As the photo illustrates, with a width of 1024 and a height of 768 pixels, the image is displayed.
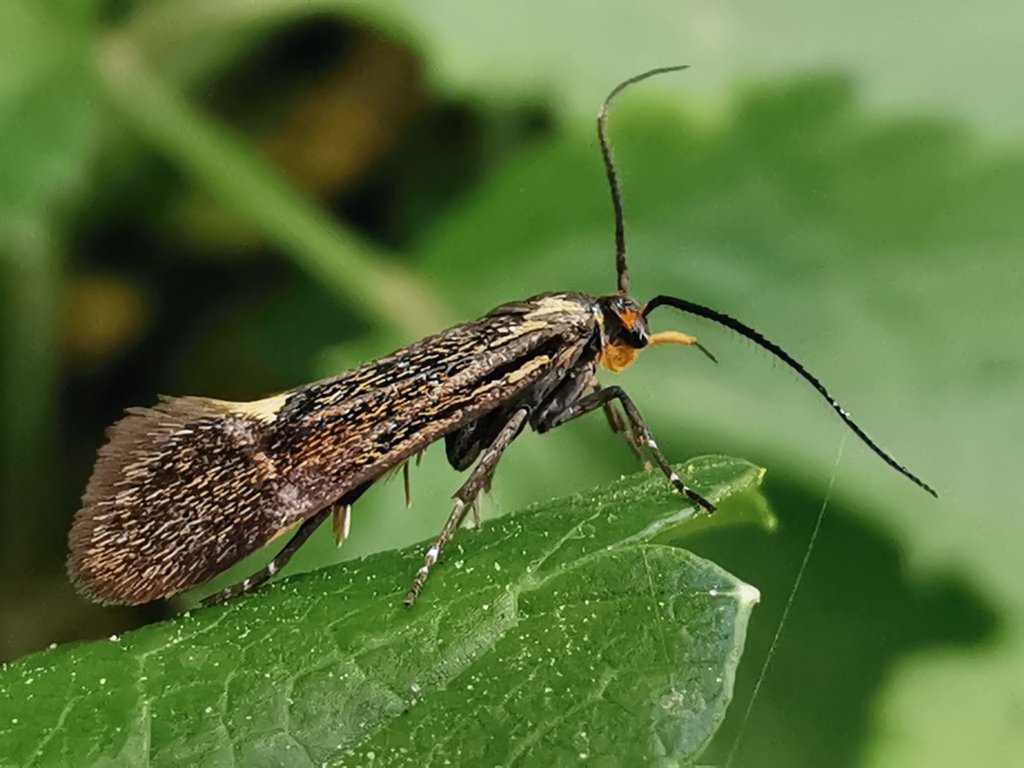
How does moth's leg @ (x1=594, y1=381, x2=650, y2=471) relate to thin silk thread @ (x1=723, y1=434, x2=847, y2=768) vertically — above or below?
above

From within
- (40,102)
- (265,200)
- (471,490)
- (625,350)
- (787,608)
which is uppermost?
(40,102)

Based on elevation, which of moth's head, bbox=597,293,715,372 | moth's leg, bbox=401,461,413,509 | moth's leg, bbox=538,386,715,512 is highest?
moth's head, bbox=597,293,715,372

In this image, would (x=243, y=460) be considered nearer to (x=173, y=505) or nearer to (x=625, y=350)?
(x=173, y=505)

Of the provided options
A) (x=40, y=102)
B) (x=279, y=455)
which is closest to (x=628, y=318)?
(x=279, y=455)

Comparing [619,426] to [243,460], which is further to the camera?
[619,426]

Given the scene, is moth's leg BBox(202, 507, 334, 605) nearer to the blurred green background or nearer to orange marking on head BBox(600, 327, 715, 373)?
the blurred green background

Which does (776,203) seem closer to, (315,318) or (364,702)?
(315,318)

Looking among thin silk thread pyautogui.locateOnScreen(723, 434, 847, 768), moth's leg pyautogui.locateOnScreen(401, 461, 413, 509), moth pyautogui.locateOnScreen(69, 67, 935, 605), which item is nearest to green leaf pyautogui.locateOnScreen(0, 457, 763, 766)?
moth pyautogui.locateOnScreen(69, 67, 935, 605)
